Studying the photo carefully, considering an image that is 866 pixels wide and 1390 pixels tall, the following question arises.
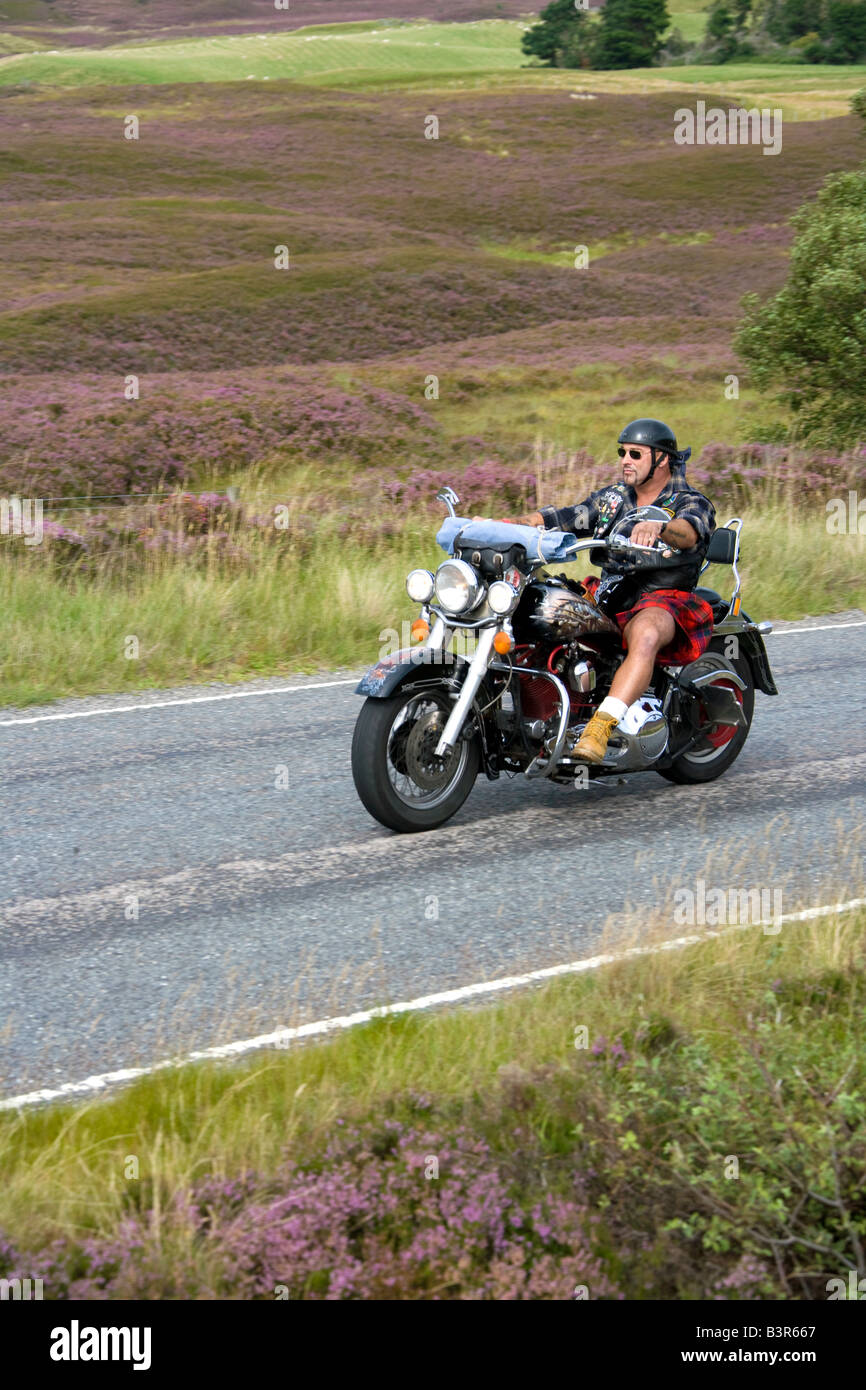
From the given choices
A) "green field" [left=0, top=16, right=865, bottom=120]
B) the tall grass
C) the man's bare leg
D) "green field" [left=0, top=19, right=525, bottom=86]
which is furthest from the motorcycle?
"green field" [left=0, top=19, right=525, bottom=86]

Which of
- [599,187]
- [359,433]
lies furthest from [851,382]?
[599,187]

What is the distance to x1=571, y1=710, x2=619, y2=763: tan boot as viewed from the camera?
6.64 meters

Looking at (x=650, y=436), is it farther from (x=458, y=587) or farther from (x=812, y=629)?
(x=812, y=629)

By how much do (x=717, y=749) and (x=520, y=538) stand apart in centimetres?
210

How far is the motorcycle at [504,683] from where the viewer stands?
21.3 feet

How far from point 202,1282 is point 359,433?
2084 cm

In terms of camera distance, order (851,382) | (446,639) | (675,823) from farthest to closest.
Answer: (851,382) → (675,823) → (446,639)

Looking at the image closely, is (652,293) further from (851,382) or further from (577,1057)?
(577,1057)

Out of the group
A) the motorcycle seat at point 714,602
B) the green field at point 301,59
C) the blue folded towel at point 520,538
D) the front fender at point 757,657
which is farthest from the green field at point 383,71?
the blue folded towel at point 520,538

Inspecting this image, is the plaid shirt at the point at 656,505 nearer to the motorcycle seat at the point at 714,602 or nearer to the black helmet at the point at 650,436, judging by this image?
the black helmet at the point at 650,436

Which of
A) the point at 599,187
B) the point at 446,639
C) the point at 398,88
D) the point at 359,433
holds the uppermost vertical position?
the point at 398,88

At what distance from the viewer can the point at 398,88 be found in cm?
8038

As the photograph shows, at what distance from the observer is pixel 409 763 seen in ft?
22.1

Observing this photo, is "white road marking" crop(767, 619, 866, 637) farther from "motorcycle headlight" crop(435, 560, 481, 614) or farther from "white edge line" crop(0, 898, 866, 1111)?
"white edge line" crop(0, 898, 866, 1111)
